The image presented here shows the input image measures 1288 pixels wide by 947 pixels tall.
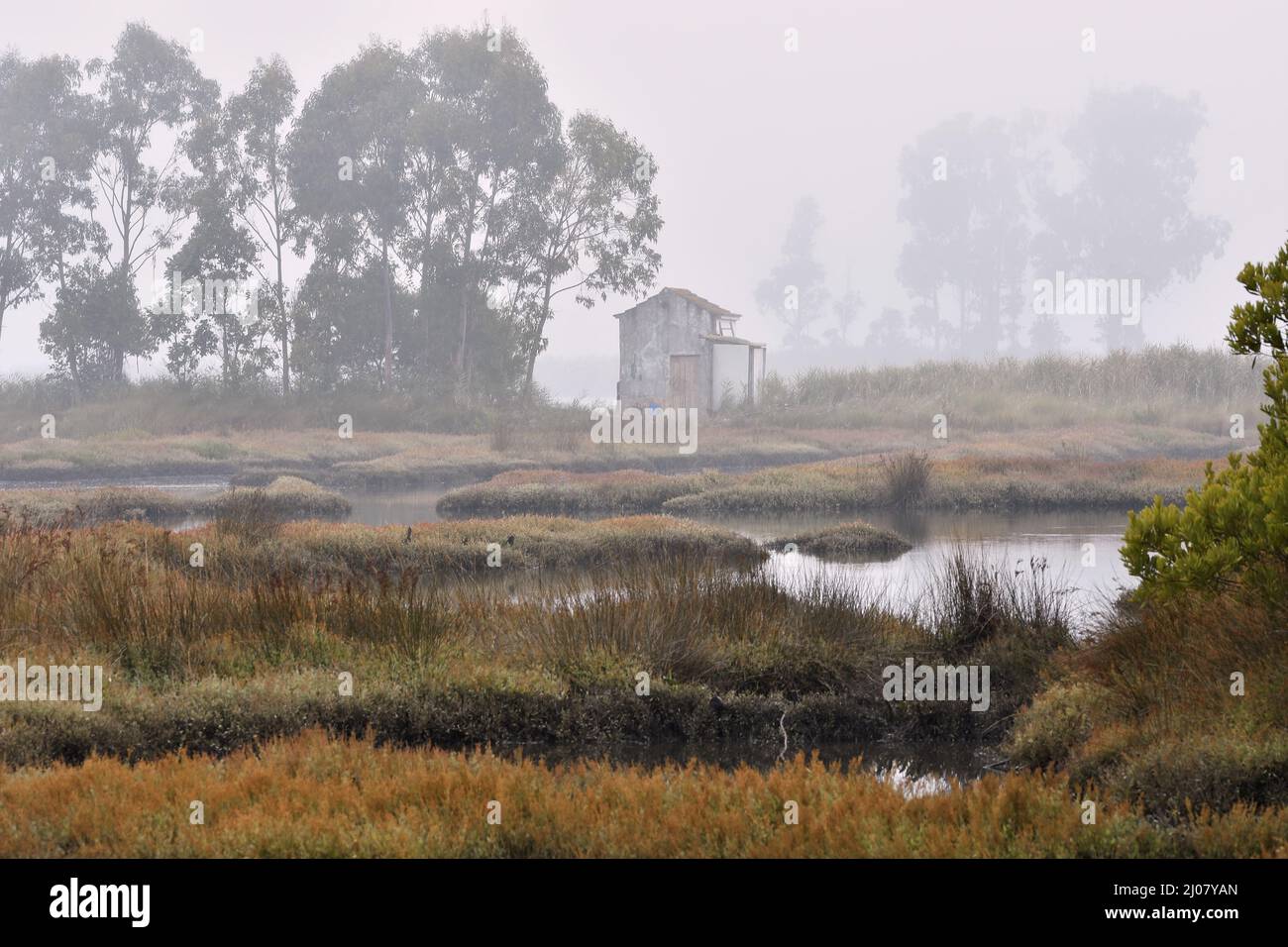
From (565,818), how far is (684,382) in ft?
161

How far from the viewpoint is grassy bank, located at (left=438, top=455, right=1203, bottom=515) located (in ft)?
98.9

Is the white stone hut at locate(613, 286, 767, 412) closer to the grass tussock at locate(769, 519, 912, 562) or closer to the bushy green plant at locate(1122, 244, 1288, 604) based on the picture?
the grass tussock at locate(769, 519, 912, 562)

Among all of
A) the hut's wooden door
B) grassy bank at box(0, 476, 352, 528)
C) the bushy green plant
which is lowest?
grassy bank at box(0, 476, 352, 528)

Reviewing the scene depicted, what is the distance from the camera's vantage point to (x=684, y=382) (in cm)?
5588

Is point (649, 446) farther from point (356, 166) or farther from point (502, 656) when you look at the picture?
point (502, 656)

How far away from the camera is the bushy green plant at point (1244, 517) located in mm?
8516

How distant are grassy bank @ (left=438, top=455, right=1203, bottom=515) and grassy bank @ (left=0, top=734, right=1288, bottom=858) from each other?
2153 cm

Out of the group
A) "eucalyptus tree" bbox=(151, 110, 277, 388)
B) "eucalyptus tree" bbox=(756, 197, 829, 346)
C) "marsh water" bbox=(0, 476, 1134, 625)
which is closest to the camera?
"marsh water" bbox=(0, 476, 1134, 625)

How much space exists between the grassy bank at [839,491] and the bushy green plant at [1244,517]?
66.3 feet

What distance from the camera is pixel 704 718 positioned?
443 inches

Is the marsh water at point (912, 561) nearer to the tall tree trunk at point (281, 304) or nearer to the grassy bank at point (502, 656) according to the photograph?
the grassy bank at point (502, 656)

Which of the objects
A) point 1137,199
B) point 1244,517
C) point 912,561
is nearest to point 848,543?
point 912,561

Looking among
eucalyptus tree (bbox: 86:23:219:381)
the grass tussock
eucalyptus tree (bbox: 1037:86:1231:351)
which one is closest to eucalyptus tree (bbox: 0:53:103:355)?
eucalyptus tree (bbox: 86:23:219:381)
